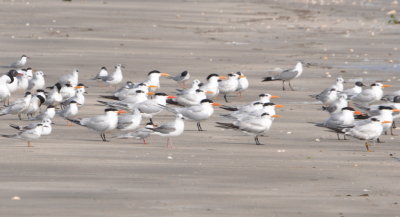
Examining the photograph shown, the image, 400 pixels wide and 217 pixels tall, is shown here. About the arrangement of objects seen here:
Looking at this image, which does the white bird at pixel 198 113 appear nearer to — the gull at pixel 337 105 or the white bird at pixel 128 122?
the white bird at pixel 128 122

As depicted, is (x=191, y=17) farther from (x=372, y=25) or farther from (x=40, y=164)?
(x=40, y=164)

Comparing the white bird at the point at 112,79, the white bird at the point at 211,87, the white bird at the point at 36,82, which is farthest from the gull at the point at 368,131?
the white bird at the point at 112,79

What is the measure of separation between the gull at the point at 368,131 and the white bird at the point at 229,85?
5.98m

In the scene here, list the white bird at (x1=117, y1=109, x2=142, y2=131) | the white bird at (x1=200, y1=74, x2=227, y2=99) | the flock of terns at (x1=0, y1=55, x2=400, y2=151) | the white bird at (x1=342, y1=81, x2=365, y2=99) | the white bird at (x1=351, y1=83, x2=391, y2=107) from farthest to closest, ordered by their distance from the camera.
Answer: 1. the white bird at (x1=200, y1=74, x2=227, y2=99)
2. the white bird at (x1=342, y1=81, x2=365, y2=99)
3. the white bird at (x1=351, y1=83, x2=391, y2=107)
4. the white bird at (x1=117, y1=109, x2=142, y2=131)
5. the flock of terns at (x1=0, y1=55, x2=400, y2=151)

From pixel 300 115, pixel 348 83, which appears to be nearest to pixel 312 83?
pixel 348 83

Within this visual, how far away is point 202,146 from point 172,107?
3968 millimetres

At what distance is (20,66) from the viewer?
2408 centimetres

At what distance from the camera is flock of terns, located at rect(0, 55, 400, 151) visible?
14.9 meters

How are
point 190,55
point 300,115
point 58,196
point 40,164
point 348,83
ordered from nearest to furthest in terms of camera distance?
point 58,196, point 40,164, point 300,115, point 348,83, point 190,55

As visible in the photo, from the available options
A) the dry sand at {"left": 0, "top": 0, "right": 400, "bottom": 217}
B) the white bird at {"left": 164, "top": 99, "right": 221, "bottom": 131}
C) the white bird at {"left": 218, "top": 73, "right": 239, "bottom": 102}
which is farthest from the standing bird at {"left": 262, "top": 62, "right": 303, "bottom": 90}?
the white bird at {"left": 164, "top": 99, "right": 221, "bottom": 131}

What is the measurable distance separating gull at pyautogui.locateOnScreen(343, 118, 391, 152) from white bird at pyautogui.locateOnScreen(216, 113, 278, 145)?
3.81 ft

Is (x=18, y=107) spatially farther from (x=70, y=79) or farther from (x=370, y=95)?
(x=370, y=95)

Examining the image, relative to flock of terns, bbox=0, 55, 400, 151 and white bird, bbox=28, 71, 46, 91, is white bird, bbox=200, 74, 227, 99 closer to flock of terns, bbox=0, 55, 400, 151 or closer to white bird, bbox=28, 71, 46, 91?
flock of terns, bbox=0, 55, 400, 151

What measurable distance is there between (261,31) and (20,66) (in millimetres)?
12714
